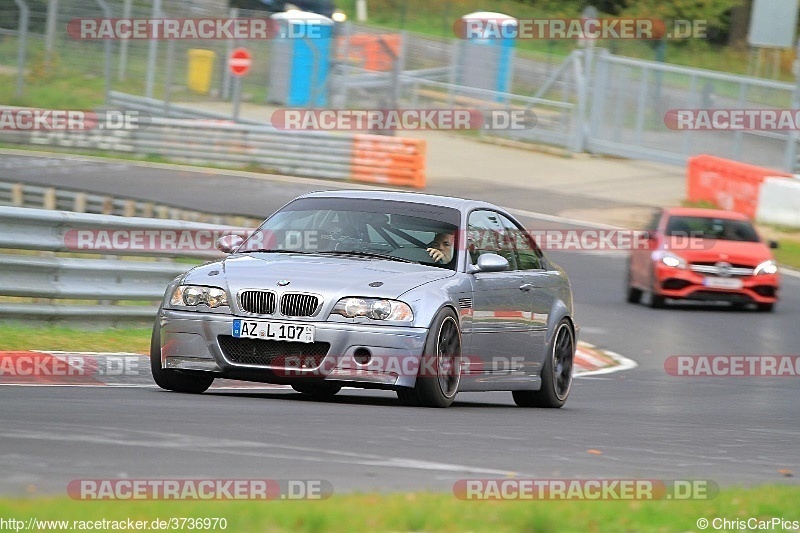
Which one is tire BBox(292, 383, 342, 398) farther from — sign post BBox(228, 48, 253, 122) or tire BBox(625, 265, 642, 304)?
sign post BBox(228, 48, 253, 122)

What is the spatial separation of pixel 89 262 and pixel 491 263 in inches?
161

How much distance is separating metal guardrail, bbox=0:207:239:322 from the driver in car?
11.8 feet

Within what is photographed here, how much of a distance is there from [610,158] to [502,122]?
3045 mm

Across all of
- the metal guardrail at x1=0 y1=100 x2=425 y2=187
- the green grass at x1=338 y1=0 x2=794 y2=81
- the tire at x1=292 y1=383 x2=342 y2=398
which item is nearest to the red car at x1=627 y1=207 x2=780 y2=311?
the tire at x1=292 y1=383 x2=342 y2=398

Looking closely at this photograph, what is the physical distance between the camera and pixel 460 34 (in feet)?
153

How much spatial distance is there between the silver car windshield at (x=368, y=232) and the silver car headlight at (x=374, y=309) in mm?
762

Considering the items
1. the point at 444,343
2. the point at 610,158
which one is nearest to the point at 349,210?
the point at 444,343

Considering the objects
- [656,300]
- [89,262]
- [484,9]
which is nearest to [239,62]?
[656,300]

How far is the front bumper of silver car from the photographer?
957 cm

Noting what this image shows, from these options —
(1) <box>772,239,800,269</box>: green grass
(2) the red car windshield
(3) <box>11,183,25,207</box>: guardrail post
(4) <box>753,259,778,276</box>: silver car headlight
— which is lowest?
(1) <box>772,239,800,269</box>: green grass

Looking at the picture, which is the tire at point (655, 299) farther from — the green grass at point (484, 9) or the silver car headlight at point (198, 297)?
the green grass at point (484, 9)

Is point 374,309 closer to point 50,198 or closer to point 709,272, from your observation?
point 709,272

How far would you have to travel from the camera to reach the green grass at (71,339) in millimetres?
11924

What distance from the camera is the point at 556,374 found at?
11859mm
